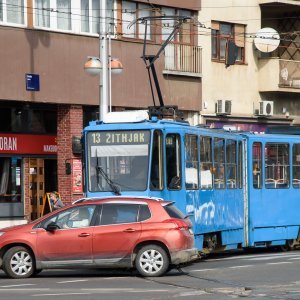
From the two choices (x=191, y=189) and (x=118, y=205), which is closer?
(x=118, y=205)

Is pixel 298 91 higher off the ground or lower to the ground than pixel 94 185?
higher

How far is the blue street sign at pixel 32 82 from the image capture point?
31.0 meters

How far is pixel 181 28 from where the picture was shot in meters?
36.3

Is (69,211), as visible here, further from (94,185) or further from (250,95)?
(250,95)

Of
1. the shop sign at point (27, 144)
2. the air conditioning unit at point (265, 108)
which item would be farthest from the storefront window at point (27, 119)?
the air conditioning unit at point (265, 108)

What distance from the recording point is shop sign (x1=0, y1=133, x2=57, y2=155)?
32.0m

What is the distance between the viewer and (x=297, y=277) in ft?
58.4

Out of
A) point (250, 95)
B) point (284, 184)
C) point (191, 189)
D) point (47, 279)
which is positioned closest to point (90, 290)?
point (47, 279)

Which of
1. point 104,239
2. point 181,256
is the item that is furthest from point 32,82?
point 181,256

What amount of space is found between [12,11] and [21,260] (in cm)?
1381

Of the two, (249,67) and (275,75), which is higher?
(249,67)

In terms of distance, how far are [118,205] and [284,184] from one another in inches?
327

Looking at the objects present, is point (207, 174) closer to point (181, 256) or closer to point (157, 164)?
point (157, 164)

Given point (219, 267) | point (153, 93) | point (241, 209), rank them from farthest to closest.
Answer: point (153, 93)
point (241, 209)
point (219, 267)
